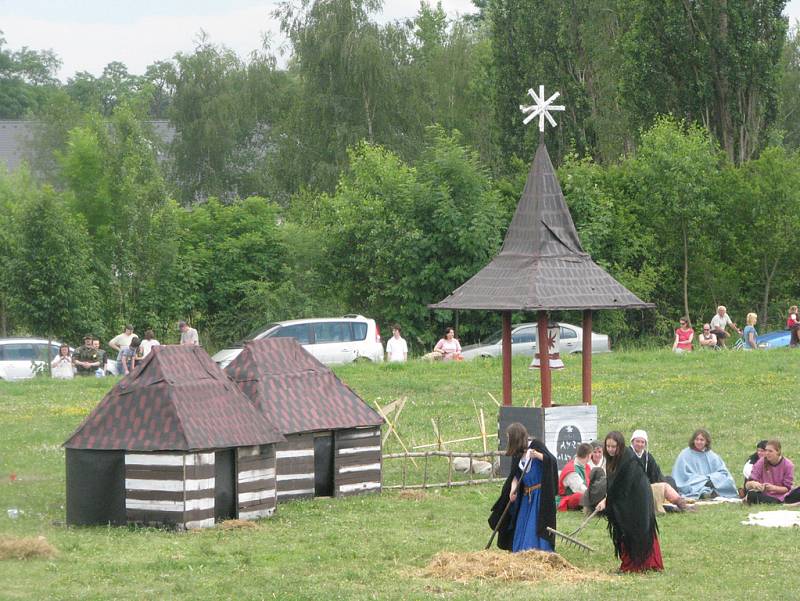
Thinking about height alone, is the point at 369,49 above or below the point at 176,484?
above

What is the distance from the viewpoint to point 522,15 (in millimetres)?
51688

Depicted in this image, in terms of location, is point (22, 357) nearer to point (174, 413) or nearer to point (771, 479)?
point (174, 413)

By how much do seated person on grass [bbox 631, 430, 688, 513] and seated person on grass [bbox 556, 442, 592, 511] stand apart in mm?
860

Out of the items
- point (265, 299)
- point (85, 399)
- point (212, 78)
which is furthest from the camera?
point (212, 78)

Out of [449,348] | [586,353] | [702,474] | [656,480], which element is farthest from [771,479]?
[449,348]

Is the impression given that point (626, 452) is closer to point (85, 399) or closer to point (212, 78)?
point (85, 399)

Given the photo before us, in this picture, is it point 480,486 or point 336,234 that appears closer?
point 480,486

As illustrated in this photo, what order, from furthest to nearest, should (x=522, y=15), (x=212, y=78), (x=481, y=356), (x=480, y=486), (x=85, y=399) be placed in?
(x=212, y=78) → (x=522, y=15) → (x=481, y=356) → (x=85, y=399) → (x=480, y=486)

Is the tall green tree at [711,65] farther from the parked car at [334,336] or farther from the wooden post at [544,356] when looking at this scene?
the wooden post at [544,356]

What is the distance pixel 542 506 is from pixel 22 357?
22.5 m

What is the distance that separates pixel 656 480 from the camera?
17250mm

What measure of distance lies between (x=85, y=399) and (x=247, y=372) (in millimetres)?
10748

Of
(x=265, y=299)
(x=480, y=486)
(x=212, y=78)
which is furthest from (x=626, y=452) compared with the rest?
(x=212, y=78)

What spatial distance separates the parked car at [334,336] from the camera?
34.6 meters
